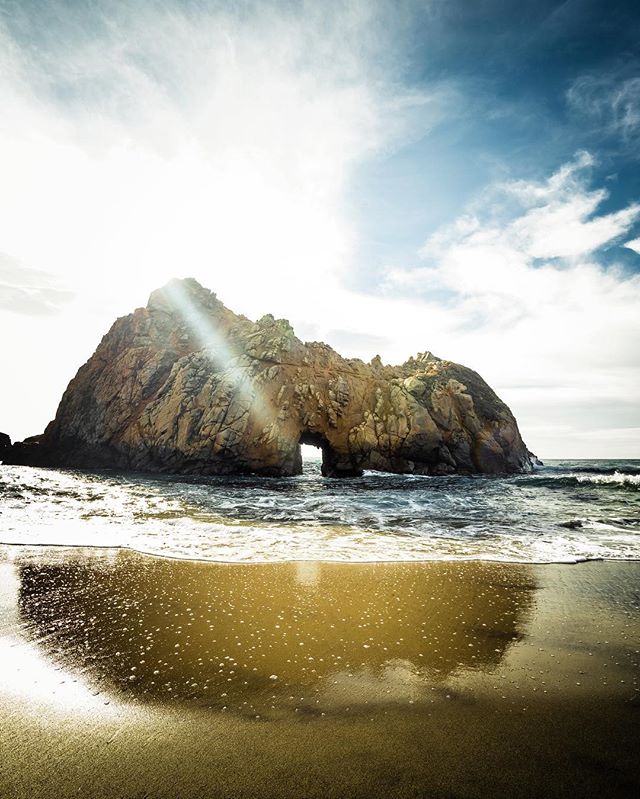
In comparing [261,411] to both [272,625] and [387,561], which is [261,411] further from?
[272,625]

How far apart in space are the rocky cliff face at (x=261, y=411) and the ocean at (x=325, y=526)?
15.1 meters

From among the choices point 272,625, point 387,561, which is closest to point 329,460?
point 387,561

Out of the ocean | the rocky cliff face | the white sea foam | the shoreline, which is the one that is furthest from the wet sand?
the rocky cliff face

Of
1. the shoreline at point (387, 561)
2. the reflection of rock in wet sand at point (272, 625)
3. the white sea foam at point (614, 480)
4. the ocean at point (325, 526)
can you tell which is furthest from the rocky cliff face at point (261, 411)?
the reflection of rock in wet sand at point (272, 625)

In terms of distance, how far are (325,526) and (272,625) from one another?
6.22 m

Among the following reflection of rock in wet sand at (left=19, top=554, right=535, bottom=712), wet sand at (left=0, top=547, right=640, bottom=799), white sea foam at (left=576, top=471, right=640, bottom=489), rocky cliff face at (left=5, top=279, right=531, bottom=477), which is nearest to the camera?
wet sand at (left=0, top=547, right=640, bottom=799)

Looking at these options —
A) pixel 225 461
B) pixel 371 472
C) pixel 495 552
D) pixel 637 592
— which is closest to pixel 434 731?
pixel 637 592

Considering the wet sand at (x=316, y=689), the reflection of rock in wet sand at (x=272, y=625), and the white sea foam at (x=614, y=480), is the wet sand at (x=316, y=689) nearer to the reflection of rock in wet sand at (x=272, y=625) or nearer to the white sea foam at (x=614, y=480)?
the reflection of rock in wet sand at (x=272, y=625)

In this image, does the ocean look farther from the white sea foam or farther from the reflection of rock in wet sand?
the white sea foam

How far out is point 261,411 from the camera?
31594 mm

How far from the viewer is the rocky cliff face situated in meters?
31.5

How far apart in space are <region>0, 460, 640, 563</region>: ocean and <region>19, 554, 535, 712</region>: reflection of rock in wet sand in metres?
1.13

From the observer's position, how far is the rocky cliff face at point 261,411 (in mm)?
31547

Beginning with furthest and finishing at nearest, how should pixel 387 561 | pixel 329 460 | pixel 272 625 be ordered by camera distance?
pixel 329 460 < pixel 387 561 < pixel 272 625
